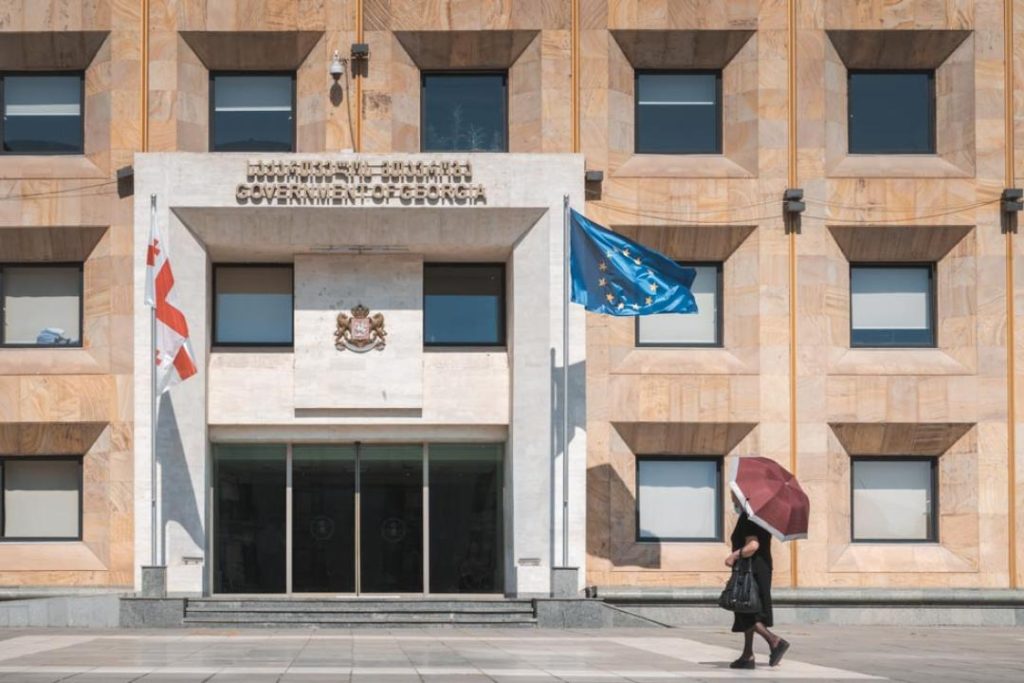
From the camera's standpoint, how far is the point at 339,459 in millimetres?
32125

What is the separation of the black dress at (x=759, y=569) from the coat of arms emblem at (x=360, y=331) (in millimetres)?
13330

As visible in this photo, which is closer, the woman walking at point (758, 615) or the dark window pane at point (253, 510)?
the woman walking at point (758, 615)

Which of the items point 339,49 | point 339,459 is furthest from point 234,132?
point 339,459

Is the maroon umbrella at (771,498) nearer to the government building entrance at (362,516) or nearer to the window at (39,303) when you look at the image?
the government building entrance at (362,516)

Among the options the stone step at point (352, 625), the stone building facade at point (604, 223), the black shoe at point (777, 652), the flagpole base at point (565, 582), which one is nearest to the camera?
the black shoe at point (777, 652)

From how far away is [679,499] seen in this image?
31.8 m

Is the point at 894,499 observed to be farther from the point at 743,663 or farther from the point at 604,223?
the point at 743,663

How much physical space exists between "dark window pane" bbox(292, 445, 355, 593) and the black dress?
1385 cm

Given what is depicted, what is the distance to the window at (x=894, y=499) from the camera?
104 ft

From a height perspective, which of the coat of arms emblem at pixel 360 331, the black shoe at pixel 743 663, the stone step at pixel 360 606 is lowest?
the stone step at pixel 360 606

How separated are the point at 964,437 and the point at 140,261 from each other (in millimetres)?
16885

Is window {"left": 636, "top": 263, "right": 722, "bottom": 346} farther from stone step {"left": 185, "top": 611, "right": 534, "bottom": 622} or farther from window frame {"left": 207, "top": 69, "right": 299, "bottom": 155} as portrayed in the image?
window frame {"left": 207, "top": 69, "right": 299, "bottom": 155}

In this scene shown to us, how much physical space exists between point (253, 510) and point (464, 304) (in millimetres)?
6089

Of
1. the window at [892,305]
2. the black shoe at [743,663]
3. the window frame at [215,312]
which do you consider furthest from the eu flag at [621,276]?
the black shoe at [743,663]
